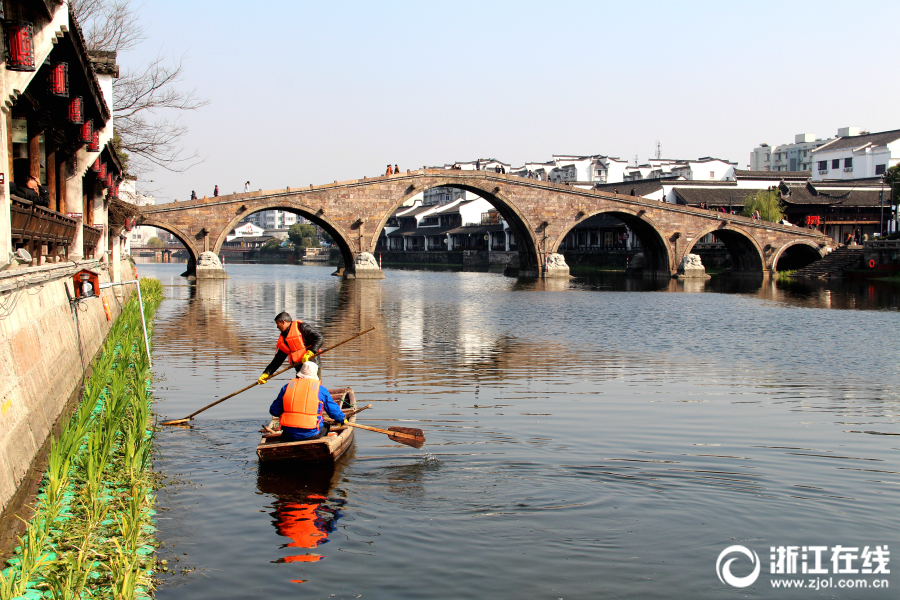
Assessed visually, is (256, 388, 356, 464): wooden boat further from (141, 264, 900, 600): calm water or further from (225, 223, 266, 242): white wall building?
(225, 223, 266, 242): white wall building

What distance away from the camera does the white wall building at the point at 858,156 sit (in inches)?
2879

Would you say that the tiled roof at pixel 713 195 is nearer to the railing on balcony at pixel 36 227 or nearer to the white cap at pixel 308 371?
the railing on balcony at pixel 36 227

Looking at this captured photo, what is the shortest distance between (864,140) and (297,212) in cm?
5627

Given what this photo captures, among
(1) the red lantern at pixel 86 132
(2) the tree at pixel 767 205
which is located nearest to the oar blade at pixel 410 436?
(1) the red lantern at pixel 86 132

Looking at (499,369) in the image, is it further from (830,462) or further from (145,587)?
(145,587)

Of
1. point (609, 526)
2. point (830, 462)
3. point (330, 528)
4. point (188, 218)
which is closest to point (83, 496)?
point (330, 528)

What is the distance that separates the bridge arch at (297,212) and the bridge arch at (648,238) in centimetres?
1589

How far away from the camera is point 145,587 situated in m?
5.53

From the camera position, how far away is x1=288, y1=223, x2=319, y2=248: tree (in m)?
104

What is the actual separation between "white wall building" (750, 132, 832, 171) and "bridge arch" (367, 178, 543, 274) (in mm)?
45488

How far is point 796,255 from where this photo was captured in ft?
210

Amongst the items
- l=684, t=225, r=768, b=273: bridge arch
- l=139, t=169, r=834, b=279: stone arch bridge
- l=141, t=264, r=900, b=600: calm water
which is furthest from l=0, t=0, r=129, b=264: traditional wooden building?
l=684, t=225, r=768, b=273: bridge arch

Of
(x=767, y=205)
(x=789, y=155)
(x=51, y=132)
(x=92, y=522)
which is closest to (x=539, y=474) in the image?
(x=92, y=522)
